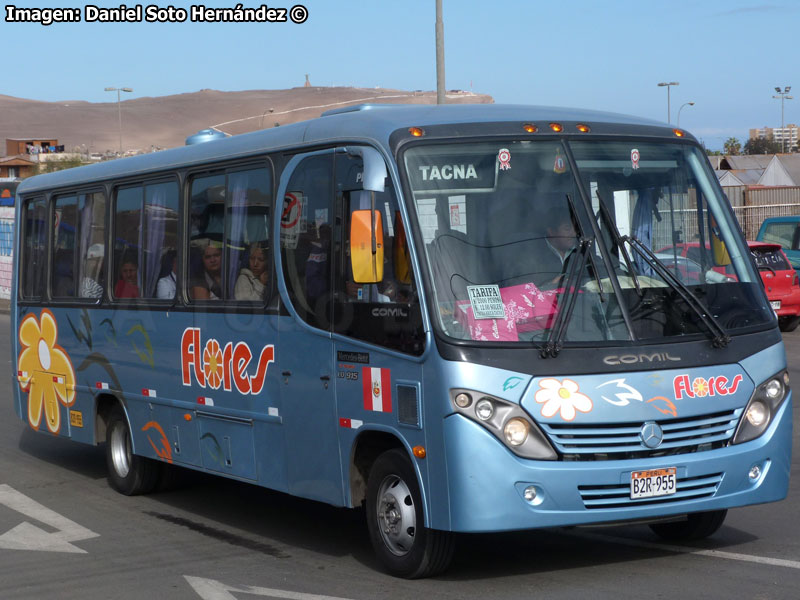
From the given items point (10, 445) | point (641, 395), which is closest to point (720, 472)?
point (641, 395)

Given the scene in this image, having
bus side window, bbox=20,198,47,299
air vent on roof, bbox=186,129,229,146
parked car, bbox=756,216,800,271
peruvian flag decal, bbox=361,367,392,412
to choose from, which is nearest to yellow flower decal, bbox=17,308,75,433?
bus side window, bbox=20,198,47,299

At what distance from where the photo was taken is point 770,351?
22.4 feet

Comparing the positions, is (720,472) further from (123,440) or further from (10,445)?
(10,445)

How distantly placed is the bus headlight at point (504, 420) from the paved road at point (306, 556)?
2.66 feet

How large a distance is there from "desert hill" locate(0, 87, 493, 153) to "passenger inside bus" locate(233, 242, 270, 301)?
142395 millimetres

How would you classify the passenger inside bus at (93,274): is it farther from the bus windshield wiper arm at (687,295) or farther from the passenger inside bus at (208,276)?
the bus windshield wiper arm at (687,295)

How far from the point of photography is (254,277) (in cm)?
824

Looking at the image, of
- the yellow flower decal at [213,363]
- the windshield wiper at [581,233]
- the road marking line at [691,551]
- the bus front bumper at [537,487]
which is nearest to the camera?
the bus front bumper at [537,487]

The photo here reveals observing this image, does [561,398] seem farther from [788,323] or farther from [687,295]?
[788,323]

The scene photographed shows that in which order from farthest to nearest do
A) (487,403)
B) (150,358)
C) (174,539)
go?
(150,358)
(174,539)
(487,403)

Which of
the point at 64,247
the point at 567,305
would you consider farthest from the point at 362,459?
the point at 64,247

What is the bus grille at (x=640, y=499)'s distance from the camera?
6242 mm

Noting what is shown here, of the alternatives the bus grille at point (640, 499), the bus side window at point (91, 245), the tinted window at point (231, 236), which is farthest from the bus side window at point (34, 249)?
the bus grille at point (640, 499)

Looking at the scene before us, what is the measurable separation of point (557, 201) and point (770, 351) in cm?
149
